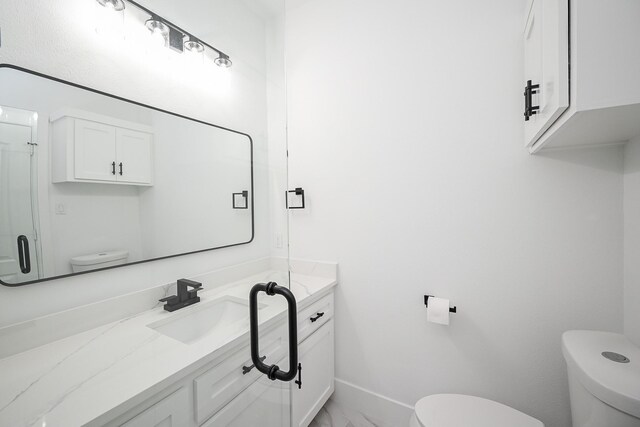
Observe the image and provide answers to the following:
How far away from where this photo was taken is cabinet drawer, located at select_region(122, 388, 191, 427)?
27.4 inches

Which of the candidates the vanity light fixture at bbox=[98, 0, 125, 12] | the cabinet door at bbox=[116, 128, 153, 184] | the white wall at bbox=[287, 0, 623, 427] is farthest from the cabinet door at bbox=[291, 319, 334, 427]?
the vanity light fixture at bbox=[98, 0, 125, 12]

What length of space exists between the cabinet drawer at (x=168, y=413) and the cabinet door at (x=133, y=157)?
0.80m

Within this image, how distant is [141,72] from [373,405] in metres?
2.27

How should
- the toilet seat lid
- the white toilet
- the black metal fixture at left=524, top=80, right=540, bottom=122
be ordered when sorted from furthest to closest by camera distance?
the toilet seat lid < the black metal fixture at left=524, top=80, right=540, bottom=122 < the white toilet

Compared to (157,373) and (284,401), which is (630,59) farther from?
(284,401)

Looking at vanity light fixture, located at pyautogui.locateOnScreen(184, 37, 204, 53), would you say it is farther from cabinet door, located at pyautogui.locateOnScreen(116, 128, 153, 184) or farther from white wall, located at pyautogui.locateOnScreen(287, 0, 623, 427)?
white wall, located at pyautogui.locateOnScreen(287, 0, 623, 427)

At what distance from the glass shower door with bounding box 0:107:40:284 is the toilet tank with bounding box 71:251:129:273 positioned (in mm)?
112

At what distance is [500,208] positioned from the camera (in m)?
1.28

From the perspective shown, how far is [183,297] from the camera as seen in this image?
A: 1198 millimetres

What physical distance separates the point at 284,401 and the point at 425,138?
1.55m

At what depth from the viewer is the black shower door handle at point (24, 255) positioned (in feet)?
2.78

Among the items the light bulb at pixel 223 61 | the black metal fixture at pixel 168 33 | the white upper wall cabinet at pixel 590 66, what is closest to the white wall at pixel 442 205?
the white upper wall cabinet at pixel 590 66

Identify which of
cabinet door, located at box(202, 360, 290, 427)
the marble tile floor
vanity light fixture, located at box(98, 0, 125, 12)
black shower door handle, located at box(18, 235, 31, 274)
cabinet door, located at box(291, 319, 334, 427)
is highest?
vanity light fixture, located at box(98, 0, 125, 12)

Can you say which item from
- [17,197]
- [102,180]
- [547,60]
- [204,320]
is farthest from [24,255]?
[547,60]
